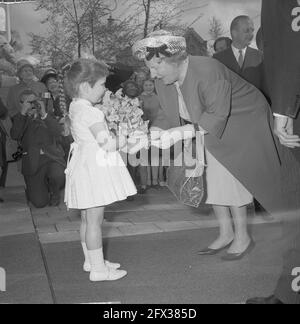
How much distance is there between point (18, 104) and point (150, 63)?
603 millimetres

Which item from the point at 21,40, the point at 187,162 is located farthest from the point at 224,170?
the point at 21,40

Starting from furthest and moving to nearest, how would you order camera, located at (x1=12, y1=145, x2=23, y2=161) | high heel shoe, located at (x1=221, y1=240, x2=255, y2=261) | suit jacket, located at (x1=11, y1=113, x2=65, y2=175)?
1. camera, located at (x1=12, y1=145, x2=23, y2=161)
2. suit jacket, located at (x1=11, y1=113, x2=65, y2=175)
3. high heel shoe, located at (x1=221, y1=240, x2=255, y2=261)

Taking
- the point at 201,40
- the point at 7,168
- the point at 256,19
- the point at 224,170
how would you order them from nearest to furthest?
the point at 256,19 < the point at 201,40 < the point at 224,170 < the point at 7,168

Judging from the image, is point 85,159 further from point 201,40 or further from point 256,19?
point 256,19

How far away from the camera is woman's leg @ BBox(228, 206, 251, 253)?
5.83 feet

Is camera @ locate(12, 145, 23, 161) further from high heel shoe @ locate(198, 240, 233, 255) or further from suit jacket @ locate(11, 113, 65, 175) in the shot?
high heel shoe @ locate(198, 240, 233, 255)

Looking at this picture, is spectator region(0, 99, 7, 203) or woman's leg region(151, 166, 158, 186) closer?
woman's leg region(151, 166, 158, 186)

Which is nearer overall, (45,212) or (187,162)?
(187,162)

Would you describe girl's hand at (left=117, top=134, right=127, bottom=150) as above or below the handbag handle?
above

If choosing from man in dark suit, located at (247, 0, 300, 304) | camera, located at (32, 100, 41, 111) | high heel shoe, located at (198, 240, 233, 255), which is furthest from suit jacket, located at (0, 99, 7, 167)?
man in dark suit, located at (247, 0, 300, 304)

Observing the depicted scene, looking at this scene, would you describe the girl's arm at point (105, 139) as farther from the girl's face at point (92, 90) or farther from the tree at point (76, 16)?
the tree at point (76, 16)

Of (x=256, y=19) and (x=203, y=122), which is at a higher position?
(x=256, y=19)

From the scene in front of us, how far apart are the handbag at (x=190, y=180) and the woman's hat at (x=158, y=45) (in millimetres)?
313

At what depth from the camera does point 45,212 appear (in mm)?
2311
